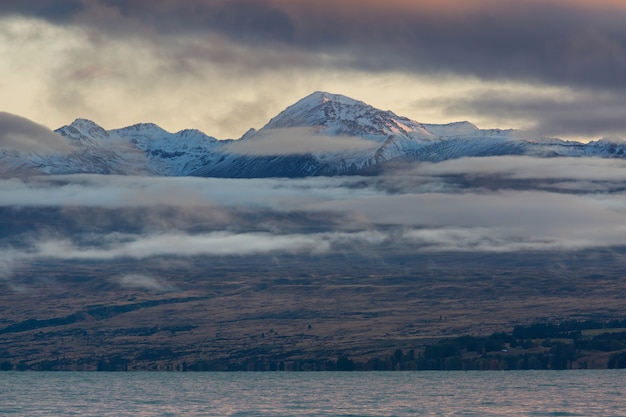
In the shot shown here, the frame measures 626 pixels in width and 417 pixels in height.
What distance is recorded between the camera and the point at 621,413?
199 m

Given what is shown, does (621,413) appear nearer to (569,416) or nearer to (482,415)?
(569,416)

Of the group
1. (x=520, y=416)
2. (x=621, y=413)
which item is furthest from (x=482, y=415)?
(x=621, y=413)

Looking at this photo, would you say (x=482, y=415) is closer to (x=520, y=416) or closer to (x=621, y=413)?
(x=520, y=416)

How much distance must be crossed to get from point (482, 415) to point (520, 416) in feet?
19.3

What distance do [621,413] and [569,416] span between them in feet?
27.9

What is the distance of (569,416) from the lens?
646 feet

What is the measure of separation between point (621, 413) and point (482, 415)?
21.2 m

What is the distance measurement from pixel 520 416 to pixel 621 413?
51.3ft

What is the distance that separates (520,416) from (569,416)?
24.1ft

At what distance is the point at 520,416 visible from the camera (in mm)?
197875

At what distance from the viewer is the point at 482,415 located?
200m

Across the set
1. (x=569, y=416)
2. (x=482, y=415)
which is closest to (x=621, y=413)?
(x=569, y=416)
